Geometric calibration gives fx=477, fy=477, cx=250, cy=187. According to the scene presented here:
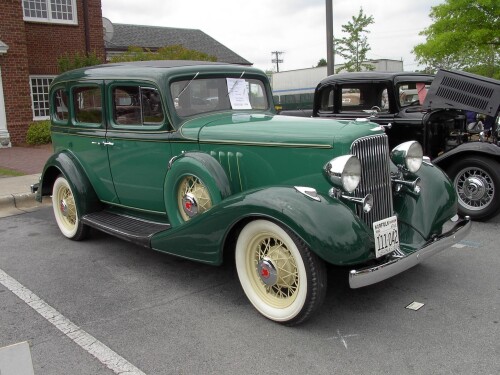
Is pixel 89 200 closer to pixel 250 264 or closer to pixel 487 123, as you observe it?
pixel 250 264

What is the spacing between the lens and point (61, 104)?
543 centimetres

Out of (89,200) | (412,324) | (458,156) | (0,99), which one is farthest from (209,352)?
(0,99)

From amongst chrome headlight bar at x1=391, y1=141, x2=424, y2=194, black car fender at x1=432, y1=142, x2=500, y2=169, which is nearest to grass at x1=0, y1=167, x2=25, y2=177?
black car fender at x1=432, y1=142, x2=500, y2=169

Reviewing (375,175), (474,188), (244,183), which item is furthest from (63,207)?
(474,188)

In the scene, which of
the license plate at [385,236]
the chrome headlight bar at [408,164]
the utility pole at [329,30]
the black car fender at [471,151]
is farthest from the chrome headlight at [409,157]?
the utility pole at [329,30]

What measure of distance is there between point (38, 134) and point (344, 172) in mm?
12466

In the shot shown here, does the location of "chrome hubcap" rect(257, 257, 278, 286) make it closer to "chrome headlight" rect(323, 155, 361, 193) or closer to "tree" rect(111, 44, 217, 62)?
"chrome headlight" rect(323, 155, 361, 193)

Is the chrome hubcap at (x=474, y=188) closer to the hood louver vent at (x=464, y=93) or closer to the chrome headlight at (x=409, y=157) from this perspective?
the hood louver vent at (x=464, y=93)

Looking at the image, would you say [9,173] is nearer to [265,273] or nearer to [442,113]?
[265,273]

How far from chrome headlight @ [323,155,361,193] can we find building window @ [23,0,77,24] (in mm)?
14243

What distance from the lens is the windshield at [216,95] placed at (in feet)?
14.0

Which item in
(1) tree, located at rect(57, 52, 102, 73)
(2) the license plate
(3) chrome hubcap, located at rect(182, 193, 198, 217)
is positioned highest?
(1) tree, located at rect(57, 52, 102, 73)

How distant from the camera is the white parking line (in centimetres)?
276

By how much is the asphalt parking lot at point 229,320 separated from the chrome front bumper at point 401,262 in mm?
377
